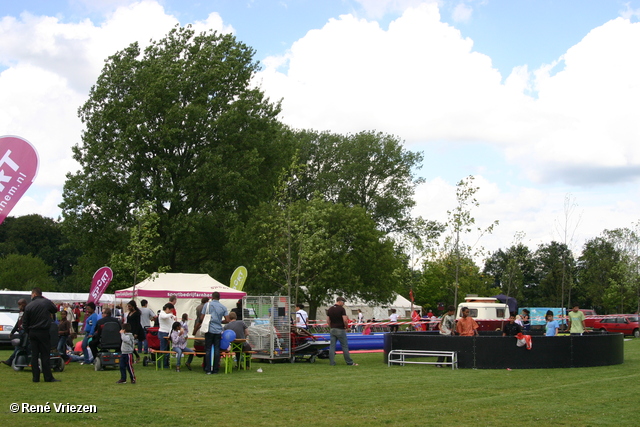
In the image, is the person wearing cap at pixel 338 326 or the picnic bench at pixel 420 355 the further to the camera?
the person wearing cap at pixel 338 326

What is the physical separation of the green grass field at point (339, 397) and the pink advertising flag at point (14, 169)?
9.76ft

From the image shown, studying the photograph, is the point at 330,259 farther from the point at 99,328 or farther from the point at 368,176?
the point at 99,328

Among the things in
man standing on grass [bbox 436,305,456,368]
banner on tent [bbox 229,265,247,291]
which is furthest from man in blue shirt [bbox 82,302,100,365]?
Answer: banner on tent [bbox 229,265,247,291]

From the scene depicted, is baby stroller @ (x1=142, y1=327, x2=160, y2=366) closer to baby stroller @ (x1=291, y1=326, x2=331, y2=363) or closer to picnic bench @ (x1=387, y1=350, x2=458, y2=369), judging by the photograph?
baby stroller @ (x1=291, y1=326, x2=331, y2=363)

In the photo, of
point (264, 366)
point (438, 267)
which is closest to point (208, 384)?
point (264, 366)

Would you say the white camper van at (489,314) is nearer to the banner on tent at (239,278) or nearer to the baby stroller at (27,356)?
the banner on tent at (239,278)

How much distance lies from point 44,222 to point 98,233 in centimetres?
5334

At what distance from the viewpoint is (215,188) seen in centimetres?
3962

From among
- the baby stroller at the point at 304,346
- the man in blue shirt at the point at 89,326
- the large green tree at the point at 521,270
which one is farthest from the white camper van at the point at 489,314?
the large green tree at the point at 521,270

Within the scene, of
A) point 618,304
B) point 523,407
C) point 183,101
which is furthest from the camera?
point 618,304

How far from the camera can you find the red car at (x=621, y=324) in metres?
39.3

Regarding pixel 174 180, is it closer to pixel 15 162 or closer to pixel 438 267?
pixel 438 267

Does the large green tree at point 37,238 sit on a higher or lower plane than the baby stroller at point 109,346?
higher

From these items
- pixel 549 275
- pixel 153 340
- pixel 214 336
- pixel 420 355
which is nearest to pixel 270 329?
pixel 153 340
